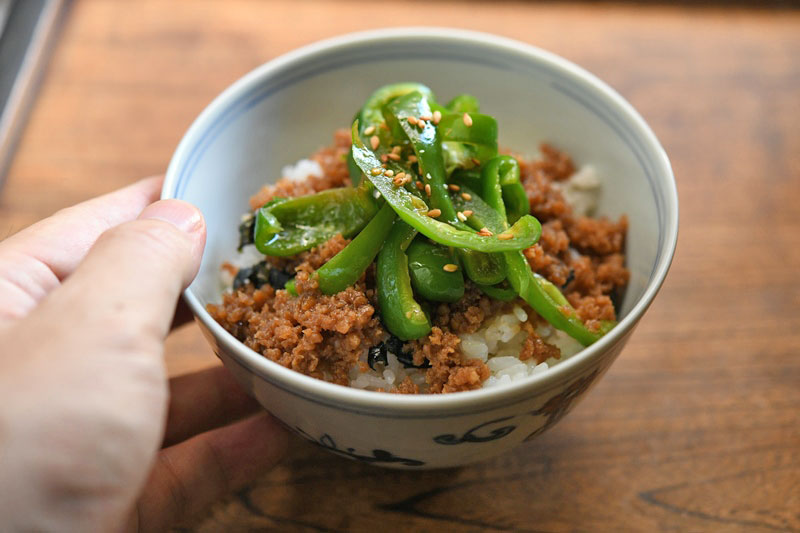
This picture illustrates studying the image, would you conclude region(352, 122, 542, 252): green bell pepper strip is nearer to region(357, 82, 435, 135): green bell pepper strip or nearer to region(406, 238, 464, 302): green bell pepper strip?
region(406, 238, 464, 302): green bell pepper strip

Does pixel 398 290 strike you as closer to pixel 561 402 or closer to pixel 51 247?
pixel 561 402

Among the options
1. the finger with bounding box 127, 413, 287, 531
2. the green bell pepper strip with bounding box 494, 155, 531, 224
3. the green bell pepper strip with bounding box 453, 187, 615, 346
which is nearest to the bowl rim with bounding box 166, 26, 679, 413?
the green bell pepper strip with bounding box 453, 187, 615, 346

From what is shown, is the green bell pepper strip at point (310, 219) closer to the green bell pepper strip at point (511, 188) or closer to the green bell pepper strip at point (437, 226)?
the green bell pepper strip at point (437, 226)

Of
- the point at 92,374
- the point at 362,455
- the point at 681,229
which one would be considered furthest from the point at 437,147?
the point at 681,229

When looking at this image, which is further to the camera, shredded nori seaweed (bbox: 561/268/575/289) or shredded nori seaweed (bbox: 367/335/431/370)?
shredded nori seaweed (bbox: 561/268/575/289)

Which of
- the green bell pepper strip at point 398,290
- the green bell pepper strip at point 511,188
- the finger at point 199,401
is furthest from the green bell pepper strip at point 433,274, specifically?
the finger at point 199,401

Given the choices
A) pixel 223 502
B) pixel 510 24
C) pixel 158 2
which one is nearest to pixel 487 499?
pixel 223 502
